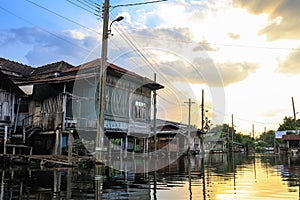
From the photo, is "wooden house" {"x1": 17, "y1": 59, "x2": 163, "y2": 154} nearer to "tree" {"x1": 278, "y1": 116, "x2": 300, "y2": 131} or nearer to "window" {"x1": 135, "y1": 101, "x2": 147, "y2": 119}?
"window" {"x1": 135, "y1": 101, "x2": 147, "y2": 119}

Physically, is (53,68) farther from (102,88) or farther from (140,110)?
(102,88)

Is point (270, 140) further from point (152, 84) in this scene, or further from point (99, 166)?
point (99, 166)

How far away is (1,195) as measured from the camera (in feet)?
25.1

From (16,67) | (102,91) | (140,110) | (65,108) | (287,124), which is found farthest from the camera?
(287,124)

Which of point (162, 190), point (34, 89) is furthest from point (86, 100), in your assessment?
point (162, 190)

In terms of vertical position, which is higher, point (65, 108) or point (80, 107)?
point (80, 107)

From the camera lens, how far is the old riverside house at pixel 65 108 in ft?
65.8

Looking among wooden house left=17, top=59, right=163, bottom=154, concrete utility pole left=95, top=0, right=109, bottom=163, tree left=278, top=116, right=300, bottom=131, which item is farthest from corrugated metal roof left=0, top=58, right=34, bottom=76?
tree left=278, top=116, right=300, bottom=131

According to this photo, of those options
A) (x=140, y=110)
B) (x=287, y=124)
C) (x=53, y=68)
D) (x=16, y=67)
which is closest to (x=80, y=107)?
(x=140, y=110)

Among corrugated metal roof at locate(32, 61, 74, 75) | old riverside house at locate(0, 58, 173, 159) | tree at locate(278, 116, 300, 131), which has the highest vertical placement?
corrugated metal roof at locate(32, 61, 74, 75)

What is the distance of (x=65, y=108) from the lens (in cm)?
2045

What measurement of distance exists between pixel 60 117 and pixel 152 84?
1166 centimetres

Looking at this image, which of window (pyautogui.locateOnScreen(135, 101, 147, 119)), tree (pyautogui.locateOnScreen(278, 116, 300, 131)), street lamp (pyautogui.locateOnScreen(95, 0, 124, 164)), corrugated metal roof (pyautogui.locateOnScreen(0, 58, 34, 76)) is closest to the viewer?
street lamp (pyautogui.locateOnScreen(95, 0, 124, 164))

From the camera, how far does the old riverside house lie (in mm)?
20047
